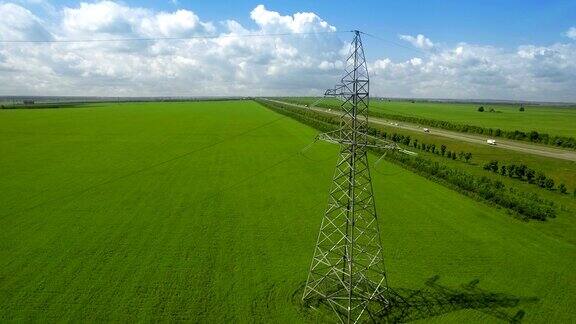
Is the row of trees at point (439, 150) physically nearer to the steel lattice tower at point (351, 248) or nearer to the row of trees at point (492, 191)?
the row of trees at point (492, 191)

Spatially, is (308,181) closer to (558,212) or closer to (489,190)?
(489,190)

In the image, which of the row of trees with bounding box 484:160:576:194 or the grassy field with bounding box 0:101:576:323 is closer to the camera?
the grassy field with bounding box 0:101:576:323

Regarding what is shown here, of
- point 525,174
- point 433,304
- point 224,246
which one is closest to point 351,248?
point 433,304

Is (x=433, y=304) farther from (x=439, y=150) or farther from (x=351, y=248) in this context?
(x=439, y=150)

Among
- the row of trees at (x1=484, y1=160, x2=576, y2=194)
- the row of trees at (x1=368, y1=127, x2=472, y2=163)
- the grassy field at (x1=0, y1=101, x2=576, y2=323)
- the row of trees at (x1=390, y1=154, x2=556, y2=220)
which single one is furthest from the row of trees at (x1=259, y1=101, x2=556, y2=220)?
the row of trees at (x1=368, y1=127, x2=472, y2=163)

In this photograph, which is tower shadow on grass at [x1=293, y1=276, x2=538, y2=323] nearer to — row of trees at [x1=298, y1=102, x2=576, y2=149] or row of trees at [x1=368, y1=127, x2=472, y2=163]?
row of trees at [x1=368, y1=127, x2=472, y2=163]

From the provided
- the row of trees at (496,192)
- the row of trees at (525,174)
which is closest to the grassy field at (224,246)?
the row of trees at (496,192)
